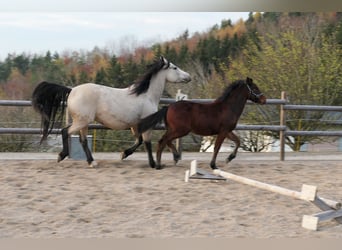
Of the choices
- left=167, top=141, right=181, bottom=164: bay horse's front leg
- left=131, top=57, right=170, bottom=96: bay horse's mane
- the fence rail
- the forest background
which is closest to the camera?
left=167, top=141, right=181, bottom=164: bay horse's front leg

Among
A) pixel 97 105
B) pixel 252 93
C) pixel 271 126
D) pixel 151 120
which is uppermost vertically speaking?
pixel 252 93

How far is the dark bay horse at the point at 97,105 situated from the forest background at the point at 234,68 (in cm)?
212

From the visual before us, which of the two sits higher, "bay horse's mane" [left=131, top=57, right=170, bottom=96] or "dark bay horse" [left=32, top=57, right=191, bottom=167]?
"bay horse's mane" [left=131, top=57, right=170, bottom=96]

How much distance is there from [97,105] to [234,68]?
31.6ft

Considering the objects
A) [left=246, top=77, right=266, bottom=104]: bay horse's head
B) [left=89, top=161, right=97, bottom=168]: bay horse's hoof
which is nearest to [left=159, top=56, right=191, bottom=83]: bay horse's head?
[left=246, top=77, right=266, bottom=104]: bay horse's head

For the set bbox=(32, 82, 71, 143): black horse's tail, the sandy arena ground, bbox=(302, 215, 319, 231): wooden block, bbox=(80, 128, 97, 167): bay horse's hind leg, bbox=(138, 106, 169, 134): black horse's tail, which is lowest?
the sandy arena ground

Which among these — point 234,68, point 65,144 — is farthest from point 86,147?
point 234,68

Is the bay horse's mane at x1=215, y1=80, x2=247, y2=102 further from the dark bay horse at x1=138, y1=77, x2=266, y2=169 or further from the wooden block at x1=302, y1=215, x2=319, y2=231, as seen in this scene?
the wooden block at x1=302, y1=215, x2=319, y2=231

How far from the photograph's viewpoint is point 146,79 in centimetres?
728

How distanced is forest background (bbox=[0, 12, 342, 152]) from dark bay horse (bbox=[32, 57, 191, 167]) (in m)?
2.12

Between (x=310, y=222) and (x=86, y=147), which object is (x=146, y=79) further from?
(x=310, y=222)

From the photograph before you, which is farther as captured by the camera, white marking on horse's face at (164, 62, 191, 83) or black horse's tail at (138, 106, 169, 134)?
white marking on horse's face at (164, 62, 191, 83)

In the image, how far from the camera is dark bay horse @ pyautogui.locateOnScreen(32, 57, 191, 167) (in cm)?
679

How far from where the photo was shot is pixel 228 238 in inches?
151
